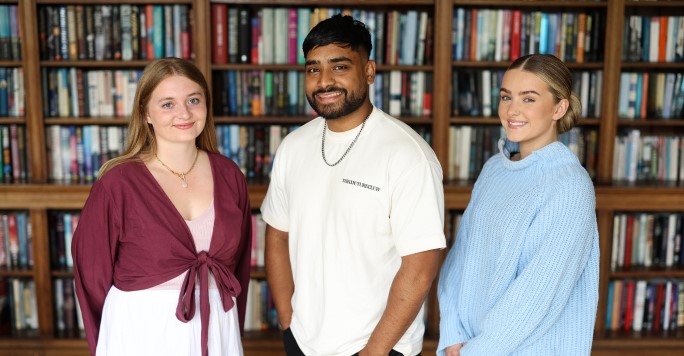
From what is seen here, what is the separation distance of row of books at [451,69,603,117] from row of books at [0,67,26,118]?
2.09 meters

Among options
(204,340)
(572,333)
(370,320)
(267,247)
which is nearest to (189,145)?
(267,247)

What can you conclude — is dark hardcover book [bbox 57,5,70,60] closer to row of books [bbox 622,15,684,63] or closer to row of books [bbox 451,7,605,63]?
row of books [bbox 451,7,605,63]

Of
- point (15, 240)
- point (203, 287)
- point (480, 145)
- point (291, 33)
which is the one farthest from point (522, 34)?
point (15, 240)

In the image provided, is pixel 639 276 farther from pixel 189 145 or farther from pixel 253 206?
pixel 189 145

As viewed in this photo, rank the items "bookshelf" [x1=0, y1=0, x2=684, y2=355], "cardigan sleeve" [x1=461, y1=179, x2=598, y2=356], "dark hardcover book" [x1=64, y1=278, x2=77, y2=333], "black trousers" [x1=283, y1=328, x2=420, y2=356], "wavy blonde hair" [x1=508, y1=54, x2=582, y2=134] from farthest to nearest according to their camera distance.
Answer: "dark hardcover book" [x1=64, y1=278, x2=77, y2=333] < "bookshelf" [x1=0, y1=0, x2=684, y2=355] < "black trousers" [x1=283, y1=328, x2=420, y2=356] < "wavy blonde hair" [x1=508, y1=54, x2=582, y2=134] < "cardigan sleeve" [x1=461, y1=179, x2=598, y2=356]

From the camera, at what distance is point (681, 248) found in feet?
11.0

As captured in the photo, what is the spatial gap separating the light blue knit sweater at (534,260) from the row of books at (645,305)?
5.86ft

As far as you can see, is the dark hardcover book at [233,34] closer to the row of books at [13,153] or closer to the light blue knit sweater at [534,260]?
the row of books at [13,153]

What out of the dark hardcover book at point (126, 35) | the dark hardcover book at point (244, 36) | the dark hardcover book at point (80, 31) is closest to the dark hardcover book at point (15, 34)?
the dark hardcover book at point (80, 31)

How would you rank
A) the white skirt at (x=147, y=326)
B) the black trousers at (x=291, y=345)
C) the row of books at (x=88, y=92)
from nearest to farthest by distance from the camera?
the white skirt at (x=147, y=326), the black trousers at (x=291, y=345), the row of books at (x=88, y=92)

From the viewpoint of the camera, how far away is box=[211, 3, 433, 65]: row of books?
3.21 metres

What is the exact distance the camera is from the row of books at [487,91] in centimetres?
326

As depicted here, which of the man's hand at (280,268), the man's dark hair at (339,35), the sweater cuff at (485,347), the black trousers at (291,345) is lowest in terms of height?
the black trousers at (291,345)

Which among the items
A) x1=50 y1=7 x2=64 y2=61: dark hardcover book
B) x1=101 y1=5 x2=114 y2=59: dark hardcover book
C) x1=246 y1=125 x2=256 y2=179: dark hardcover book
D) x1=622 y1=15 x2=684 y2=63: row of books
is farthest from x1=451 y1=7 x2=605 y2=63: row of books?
x1=50 y1=7 x2=64 y2=61: dark hardcover book
